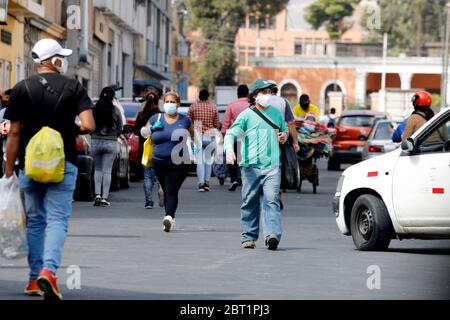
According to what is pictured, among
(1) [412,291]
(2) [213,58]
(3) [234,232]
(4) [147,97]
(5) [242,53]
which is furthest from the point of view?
(5) [242,53]

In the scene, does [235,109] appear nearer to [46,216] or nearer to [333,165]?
[46,216]

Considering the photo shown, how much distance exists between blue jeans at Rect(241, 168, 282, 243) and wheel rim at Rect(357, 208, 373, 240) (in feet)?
2.76

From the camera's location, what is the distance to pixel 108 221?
19.0 meters

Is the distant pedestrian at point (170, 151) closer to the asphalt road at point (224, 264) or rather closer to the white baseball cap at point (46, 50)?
the asphalt road at point (224, 264)

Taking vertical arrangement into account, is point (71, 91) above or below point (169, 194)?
above

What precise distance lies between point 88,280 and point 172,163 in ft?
20.4

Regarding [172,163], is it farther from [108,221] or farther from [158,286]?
[158,286]

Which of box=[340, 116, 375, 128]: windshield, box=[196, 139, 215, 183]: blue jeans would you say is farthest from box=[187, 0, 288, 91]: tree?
box=[196, 139, 215, 183]: blue jeans

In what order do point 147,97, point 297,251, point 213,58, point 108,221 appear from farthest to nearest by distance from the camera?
point 213,58 → point 147,97 → point 108,221 → point 297,251

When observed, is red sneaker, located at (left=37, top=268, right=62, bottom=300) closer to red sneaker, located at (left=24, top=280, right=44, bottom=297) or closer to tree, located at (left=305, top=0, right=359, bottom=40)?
red sneaker, located at (left=24, top=280, right=44, bottom=297)

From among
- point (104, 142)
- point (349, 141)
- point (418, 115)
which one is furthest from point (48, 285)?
point (349, 141)

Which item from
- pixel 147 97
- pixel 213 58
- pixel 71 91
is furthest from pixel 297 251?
pixel 213 58

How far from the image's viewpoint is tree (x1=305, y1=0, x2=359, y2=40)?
427ft

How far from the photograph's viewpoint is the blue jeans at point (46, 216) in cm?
1047
